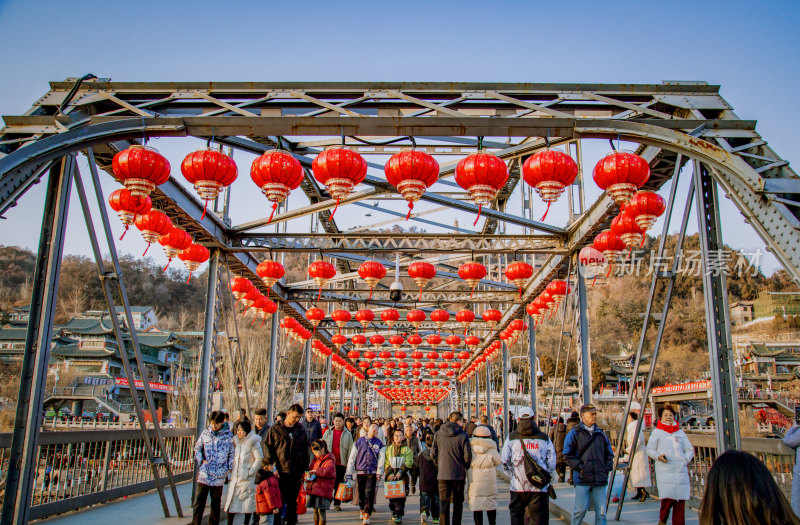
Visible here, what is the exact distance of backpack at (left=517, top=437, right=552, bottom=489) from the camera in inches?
257

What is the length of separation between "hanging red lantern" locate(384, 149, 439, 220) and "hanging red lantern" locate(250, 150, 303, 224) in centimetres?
116

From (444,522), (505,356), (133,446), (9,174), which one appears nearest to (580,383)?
(444,522)

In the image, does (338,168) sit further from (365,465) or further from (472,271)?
(472,271)

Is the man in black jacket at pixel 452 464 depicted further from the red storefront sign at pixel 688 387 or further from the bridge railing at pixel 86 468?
the red storefront sign at pixel 688 387

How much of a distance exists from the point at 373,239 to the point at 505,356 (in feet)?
42.0

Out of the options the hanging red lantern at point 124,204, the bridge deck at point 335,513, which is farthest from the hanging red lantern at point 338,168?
the bridge deck at point 335,513

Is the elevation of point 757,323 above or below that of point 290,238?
above

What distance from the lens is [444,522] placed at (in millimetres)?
8117

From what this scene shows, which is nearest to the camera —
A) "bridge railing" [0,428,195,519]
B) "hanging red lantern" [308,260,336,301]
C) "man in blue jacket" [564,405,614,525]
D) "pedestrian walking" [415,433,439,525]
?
"man in blue jacket" [564,405,614,525]

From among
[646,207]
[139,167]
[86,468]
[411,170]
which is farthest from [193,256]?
[646,207]

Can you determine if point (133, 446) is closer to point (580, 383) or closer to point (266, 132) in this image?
point (266, 132)

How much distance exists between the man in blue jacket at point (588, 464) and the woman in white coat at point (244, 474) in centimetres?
385

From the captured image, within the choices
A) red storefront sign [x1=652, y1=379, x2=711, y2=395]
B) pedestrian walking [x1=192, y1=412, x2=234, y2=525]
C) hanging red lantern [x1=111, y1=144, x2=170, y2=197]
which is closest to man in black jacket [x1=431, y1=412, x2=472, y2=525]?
pedestrian walking [x1=192, y1=412, x2=234, y2=525]

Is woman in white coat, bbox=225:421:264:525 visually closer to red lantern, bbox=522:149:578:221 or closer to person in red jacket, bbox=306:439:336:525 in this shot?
person in red jacket, bbox=306:439:336:525
